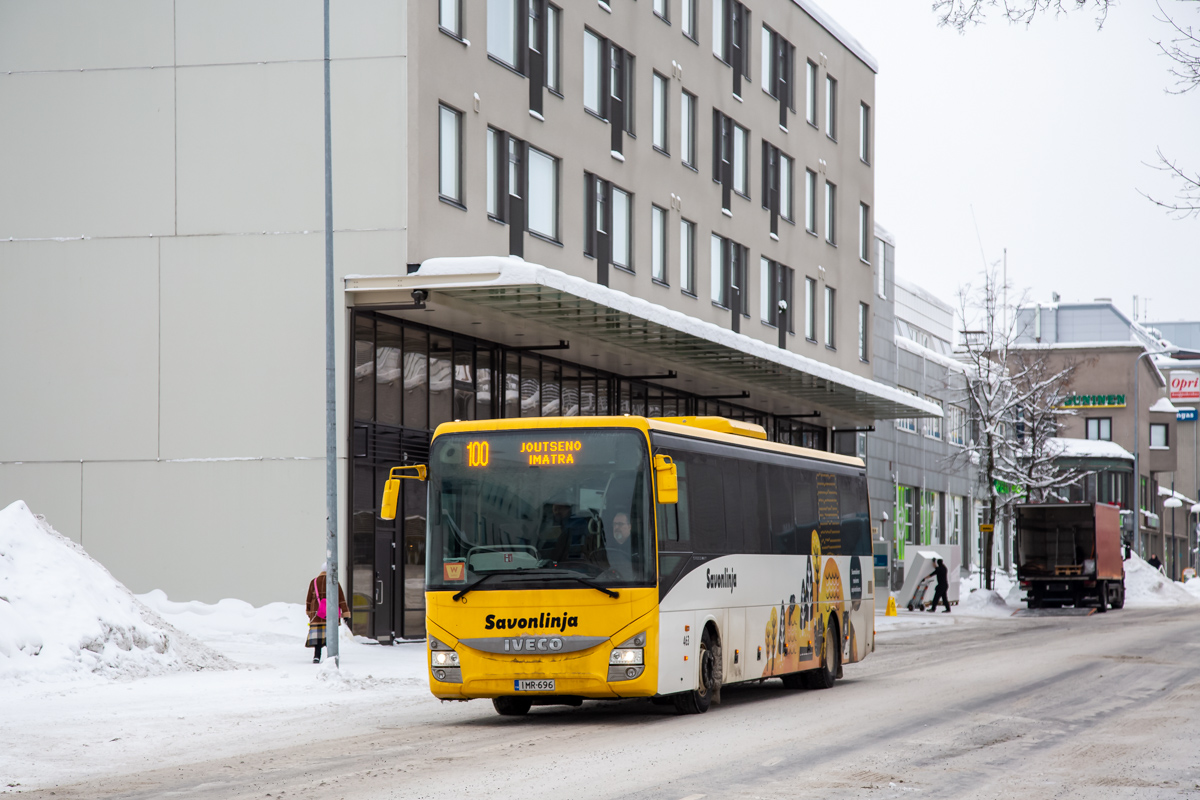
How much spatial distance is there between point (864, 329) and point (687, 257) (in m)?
14.0

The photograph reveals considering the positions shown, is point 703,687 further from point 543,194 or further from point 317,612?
point 543,194

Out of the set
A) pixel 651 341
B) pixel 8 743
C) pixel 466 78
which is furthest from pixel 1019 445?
pixel 8 743

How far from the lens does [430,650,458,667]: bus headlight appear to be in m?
15.4

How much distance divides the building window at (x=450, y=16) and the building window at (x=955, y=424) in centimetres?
5029

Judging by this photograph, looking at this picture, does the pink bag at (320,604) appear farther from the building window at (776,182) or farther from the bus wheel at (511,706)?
the building window at (776,182)

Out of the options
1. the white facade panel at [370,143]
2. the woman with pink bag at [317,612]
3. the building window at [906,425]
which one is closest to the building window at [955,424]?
the building window at [906,425]

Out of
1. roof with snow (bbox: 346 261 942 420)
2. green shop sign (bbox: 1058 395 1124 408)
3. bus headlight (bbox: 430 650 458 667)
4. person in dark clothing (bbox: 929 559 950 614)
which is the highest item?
green shop sign (bbox: 1058 395 1124 408)

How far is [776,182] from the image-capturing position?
1761 inches

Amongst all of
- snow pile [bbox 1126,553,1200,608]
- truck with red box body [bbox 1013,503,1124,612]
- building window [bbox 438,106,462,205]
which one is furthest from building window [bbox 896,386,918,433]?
building window [bbox 438,106,462,205]

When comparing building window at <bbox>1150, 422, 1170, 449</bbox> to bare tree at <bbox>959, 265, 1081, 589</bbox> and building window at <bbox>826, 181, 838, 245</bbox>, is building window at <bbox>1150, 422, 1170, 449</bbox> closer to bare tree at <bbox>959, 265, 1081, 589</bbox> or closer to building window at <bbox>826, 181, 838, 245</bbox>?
bare tree at <bbox>959, 265, 1081, 589</bbox>

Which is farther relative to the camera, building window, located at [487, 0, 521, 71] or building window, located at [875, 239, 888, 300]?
building window, located at [875, 239, 888, 300]

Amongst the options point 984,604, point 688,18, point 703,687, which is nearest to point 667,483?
point 703,687

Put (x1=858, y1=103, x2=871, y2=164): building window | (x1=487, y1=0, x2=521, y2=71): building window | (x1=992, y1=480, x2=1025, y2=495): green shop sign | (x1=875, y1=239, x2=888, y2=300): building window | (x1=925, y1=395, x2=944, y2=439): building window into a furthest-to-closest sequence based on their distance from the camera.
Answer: (x1=925, y1=395, x2=944, y2=439): building window → (x1=875, y1=239, x2=888, y2=300): building window → (x1=992, y1=480, x2=1025, y2=495): green shop sign → (x1=858, y1=103, x2=871, y2=164): building window → (x1=487, y1=0, x2=521, y2=71): building window

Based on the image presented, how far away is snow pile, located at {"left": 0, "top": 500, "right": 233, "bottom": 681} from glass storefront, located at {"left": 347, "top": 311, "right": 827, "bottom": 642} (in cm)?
505
